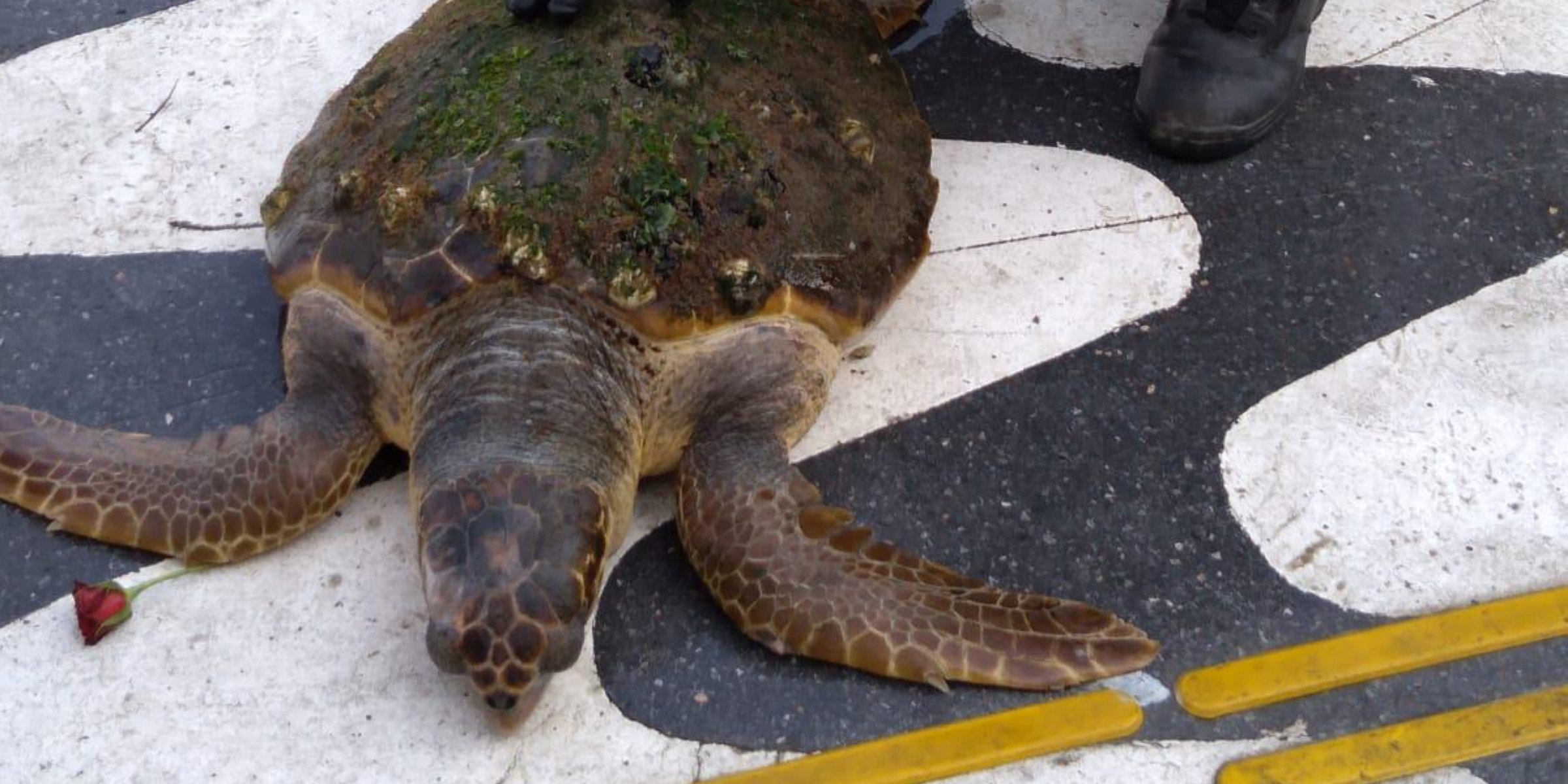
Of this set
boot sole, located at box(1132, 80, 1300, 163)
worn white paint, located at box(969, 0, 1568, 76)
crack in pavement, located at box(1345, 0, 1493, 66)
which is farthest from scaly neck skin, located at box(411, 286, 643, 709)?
crack in pavement, located at box(1345, 0, 1493, 66)

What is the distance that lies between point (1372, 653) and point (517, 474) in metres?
1.38

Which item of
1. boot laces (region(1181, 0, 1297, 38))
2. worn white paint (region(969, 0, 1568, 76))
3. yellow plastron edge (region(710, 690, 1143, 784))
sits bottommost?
yellow plastron edge (region(710, 690, 1143, 784))

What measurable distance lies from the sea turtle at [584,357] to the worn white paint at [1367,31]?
95cm

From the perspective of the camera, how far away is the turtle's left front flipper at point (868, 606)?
70.5 inches

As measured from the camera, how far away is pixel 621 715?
6.01ft

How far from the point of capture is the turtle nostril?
1670mm

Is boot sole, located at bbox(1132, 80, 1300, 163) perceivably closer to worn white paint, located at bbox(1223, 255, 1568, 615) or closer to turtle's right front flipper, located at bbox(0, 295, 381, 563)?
worn white paint, located at bbox(1223, 255, 1568, 615)

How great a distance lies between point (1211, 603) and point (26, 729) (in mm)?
1913

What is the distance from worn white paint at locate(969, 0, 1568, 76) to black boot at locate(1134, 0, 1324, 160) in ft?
0.77

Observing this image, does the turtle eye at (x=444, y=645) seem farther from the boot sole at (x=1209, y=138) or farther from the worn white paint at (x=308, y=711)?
the boot sole at (x=1209, y=138)

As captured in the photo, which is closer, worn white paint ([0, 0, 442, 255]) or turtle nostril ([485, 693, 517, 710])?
turtle nostril ([485, 693, 517, 710])

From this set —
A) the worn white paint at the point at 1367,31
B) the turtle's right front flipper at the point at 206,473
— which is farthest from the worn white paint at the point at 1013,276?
the turtle's right front flipper at the point at 206,473

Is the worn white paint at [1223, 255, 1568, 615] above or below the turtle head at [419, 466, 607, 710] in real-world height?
below

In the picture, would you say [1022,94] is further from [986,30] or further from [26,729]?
[26,729]
